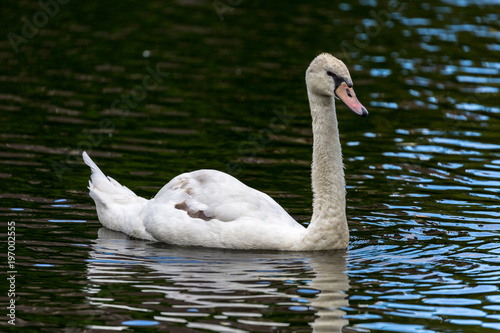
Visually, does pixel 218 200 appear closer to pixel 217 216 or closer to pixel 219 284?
pixel 217 216

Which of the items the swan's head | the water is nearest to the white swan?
the swan's head

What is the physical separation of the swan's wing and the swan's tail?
478 mm

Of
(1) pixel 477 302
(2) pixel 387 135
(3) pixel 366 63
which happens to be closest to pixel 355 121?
(2) pixel 387 135

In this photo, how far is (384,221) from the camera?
1359 cm

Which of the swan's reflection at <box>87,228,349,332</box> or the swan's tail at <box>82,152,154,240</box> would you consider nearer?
the swan's reflection at <box>87,228,349,332</box>

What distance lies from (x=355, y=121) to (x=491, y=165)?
3.88 meters

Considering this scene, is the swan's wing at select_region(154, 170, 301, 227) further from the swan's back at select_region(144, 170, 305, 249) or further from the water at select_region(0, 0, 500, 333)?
the water at select_region(0, 0, 500, 333)

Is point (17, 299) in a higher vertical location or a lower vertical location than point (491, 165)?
lower

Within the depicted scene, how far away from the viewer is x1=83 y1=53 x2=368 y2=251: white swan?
12.0m

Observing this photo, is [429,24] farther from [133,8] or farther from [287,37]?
[133,8]

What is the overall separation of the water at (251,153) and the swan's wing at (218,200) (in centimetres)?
52

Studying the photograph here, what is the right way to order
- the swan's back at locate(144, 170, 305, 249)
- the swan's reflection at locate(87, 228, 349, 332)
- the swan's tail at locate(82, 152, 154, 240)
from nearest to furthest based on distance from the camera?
the swan's reflection at locate(87, 228, 349, 332) < the swan's back at locate(144, 170, 305, 249) < the swan's tail at locate(82, 152, 154, 240)

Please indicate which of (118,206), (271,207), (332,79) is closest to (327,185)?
(271,207)

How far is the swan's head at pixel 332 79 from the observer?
11836mm
